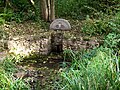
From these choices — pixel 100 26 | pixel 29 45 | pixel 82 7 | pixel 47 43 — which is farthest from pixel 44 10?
pixel 100 26

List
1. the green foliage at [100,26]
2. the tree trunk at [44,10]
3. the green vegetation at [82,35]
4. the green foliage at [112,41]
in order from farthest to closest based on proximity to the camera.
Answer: the tree trunk at [44,10], the green foliage at [100,26], the green foliage at [112,41], the green vegetation at [82,35]

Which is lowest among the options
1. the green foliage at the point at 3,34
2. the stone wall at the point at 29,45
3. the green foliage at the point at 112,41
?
the stone wall at the point at 29,45

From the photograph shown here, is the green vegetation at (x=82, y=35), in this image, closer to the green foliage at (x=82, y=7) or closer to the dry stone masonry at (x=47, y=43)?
the green foliage at (x=82, y=7)

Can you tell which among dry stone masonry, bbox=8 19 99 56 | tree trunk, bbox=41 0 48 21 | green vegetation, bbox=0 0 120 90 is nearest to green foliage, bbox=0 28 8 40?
green vegetation, bbox=0 0 120 90

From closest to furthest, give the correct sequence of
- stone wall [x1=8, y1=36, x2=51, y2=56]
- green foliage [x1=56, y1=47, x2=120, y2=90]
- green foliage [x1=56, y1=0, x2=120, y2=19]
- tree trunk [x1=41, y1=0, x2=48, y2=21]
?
green foliage [x1=56, y1=47, x2=120, y2=90] < stone wall [x1=8, y1=36, x2=51, y2=56] < tree trunk [x1=41, y1=0, x2=48, y2=21] < green foliage [x1=56, y1=0, x2=120, y2=19]

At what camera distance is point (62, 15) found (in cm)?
888

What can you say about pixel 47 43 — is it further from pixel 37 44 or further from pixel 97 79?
pixel 97 79

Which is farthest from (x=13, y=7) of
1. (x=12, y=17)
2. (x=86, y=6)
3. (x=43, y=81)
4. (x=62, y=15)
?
(x=43, y=81)

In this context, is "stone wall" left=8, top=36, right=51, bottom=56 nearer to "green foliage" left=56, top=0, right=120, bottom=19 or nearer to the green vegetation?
the green vegetation

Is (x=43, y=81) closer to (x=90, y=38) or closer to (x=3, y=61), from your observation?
(x=3, y=61)

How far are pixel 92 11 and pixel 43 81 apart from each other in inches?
167

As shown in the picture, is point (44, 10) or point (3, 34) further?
point (44, 10)

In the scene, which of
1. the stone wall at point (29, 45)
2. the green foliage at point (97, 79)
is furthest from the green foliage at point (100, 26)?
the green foliage at point (97, 79)

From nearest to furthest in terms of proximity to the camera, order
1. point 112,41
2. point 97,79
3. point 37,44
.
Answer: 1. point 97,79
2. point 112,41
3. point 37,44
